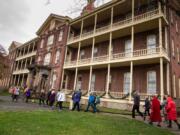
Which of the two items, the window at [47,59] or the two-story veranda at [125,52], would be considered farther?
Result: the window at [47,59]

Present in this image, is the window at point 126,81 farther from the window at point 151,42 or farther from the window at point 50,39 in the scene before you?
the window at point 50,39

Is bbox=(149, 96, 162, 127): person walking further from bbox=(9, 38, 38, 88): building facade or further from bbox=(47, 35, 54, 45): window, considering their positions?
bbox=(9, 38, 38, 88): building facade

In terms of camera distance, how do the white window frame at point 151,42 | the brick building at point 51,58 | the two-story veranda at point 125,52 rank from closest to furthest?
the two-story veranda at point 125,52
the white window frame at point 151,42
the brick building at point 51,58

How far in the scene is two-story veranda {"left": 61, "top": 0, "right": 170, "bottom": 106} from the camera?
1645cm

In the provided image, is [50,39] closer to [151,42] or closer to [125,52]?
[125,52]

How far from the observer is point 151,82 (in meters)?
17.2

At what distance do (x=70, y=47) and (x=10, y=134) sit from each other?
22.4m

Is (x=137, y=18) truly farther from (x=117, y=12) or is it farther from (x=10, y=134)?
(x=10, y=134)

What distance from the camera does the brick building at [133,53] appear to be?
1633 cm

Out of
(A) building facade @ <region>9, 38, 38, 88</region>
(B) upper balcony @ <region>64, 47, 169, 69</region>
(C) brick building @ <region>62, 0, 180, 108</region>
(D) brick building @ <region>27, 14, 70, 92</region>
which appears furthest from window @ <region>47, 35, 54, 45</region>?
(B) upper balcony @ <region>64, 47, 169, 69</region>

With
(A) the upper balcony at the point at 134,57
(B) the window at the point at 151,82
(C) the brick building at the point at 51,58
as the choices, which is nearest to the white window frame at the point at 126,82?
(A) the upper balcony at the point at 134,57

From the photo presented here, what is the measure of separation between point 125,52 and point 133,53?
115cm

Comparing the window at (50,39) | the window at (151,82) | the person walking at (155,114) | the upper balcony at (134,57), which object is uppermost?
the window at (50,39)

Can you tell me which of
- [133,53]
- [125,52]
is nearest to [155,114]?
[133,53]
